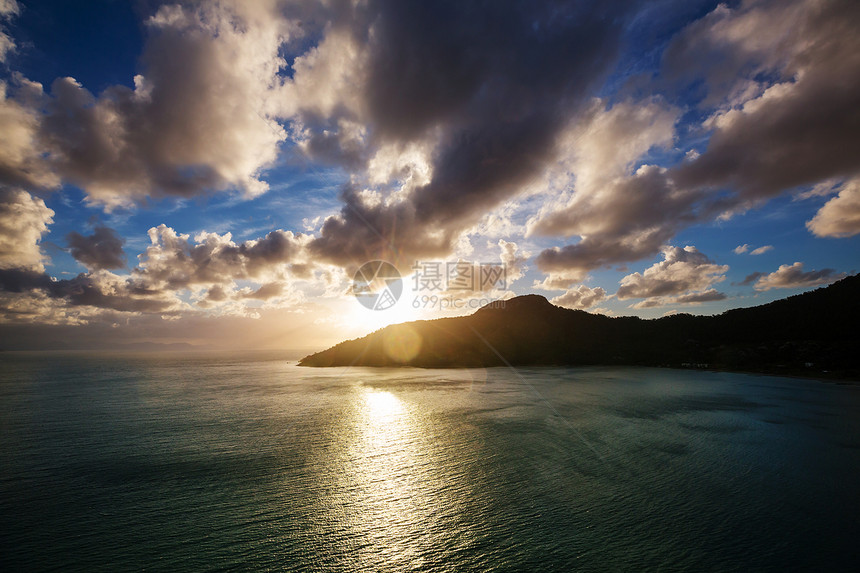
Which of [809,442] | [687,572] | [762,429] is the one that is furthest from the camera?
[762,429]

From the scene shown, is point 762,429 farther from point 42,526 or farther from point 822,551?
point 42,526

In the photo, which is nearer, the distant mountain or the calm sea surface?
the calm sea surface

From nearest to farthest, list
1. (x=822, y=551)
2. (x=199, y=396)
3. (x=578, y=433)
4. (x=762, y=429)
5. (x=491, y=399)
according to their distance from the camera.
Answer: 1. (x=822, y=551)
2. (x=578, y=433)
3. (x=762, y=429)
4. (x=491, y=399)
5. (x=199, y=396)

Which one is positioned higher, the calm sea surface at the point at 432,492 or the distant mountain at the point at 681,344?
the distant mountain at the point at 681,344

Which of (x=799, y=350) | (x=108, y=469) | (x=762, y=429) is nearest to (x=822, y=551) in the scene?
(x=762, y=429)

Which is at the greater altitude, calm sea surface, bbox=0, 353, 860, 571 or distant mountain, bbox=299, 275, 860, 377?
distant mountain, bbox=299, 275, 860, 377

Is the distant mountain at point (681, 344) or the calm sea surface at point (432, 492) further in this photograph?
the distant mountain at point (681, 344)
